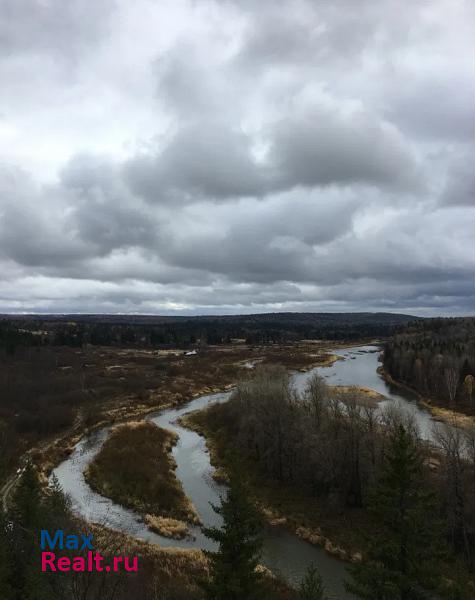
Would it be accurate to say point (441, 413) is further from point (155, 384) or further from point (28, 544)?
point (28, 544)

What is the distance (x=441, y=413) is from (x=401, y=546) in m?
60.1

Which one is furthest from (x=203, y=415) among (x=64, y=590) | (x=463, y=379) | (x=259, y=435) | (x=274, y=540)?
(x=463, y=379)

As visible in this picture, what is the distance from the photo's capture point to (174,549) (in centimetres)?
2703

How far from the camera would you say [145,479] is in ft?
127

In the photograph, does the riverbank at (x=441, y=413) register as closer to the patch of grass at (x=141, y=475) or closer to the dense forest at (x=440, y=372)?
the dense forest at (x=440, y=372)

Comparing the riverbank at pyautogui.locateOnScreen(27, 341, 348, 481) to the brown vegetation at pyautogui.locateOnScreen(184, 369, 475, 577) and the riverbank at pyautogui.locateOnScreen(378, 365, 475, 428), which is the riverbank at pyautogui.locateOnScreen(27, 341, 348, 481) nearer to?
the brown vegetation at pyautogui.locateOnScreen(184, 369, 475, 577)

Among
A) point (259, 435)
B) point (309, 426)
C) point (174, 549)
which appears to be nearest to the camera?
point (174, 549)

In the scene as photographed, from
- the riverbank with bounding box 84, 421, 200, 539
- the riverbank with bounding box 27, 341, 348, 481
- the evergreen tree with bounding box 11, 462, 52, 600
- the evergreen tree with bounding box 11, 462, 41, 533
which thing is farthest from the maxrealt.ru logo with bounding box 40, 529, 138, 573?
the riverbank with bounding box 27, 341, 348, 481

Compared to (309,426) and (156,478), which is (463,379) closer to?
(309,426)

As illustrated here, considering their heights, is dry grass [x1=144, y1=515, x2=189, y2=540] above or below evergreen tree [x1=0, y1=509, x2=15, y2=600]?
below

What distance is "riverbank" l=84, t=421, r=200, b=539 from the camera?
1268 inches

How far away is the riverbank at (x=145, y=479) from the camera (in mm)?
32200

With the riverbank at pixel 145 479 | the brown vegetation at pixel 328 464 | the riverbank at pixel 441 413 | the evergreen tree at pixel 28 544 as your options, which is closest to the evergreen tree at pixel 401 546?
the brown vegetation at pixel 328 464

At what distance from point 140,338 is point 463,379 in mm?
143757
